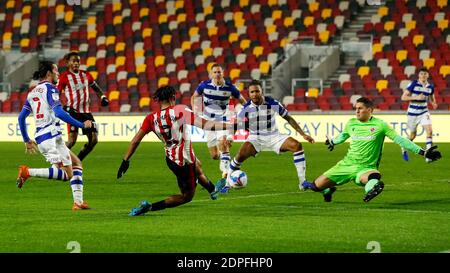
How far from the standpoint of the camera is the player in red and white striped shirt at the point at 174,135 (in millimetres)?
11555

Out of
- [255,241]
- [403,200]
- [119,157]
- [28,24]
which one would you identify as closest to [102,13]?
[28,24]

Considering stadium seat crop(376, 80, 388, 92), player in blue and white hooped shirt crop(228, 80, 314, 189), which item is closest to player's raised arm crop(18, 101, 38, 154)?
player in blue and white hooped shirt crop(228, 80, 314, 189)

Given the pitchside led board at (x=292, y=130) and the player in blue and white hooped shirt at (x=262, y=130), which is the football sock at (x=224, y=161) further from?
the pitchside led board at (x=292, y=130)

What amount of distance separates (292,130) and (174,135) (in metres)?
18.6

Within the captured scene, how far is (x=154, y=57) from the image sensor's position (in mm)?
38344

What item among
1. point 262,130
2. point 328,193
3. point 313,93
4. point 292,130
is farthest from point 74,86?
point 313,93

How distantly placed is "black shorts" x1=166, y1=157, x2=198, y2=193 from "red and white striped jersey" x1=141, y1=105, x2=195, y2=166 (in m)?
0.06

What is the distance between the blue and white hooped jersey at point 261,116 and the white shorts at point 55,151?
331 centimetres

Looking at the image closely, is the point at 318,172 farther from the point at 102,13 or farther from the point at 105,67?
the point at 102,13

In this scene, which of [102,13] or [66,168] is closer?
[66,168]

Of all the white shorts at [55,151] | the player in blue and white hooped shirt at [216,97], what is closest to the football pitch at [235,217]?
the white shorts at [55,151]

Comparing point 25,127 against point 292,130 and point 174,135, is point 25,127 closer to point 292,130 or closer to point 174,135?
point 174,135

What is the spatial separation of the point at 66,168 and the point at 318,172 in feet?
24.1

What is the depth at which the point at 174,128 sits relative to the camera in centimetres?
1163
